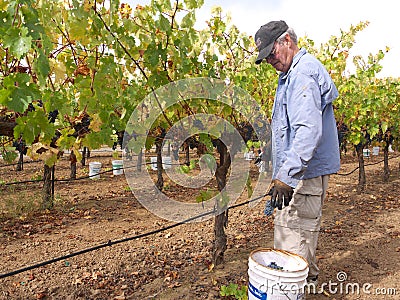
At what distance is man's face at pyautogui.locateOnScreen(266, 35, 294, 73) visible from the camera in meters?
2.51

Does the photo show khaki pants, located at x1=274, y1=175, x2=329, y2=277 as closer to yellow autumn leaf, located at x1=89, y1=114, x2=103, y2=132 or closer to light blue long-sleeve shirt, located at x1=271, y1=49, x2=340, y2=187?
light blue long-sleeve shirt, located at x1=271, y1=49, x2=340, y2=187

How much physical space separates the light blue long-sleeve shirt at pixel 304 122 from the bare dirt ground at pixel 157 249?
4.54 feet

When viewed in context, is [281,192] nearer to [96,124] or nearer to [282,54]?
[282,54]

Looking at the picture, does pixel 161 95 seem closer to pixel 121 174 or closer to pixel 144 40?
pixel 144 40

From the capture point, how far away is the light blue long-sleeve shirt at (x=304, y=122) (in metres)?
2.20

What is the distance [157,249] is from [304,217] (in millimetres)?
2150

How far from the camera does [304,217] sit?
2754 millimetres

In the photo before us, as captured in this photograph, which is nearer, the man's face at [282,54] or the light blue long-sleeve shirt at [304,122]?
the light blue long-sleeve shirt at [304,122]

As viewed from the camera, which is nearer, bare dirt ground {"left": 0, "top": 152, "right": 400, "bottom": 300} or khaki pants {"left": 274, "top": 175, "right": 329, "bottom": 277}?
khaki pants {"left": 274, "top": 175, "right": 329, "bottom": 277}
